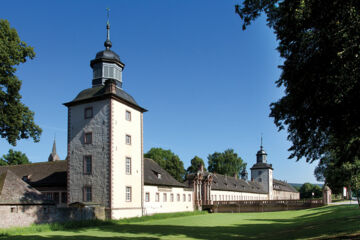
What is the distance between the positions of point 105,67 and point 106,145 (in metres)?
8.12

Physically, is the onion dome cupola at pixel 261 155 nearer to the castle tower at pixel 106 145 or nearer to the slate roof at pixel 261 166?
the slate roof at pixel 261 166

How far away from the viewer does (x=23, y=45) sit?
87.0 feet

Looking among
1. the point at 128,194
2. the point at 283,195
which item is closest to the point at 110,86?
the point at 128,194

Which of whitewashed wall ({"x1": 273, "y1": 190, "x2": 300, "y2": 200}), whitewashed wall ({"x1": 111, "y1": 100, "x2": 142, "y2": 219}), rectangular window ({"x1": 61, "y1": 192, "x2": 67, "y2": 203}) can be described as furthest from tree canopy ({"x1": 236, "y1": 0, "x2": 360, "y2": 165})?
whitewashed wall ({"x1": 273, "y1": 190, "x2": 300, "y2": 200})

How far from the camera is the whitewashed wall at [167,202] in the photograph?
34.9 meters

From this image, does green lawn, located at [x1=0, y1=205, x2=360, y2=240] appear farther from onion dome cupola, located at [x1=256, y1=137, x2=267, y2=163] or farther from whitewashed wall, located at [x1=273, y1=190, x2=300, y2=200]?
whitewashed wall, located at [x1=273, y1=190, x2=300, y2=200]

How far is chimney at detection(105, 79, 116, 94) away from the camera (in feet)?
100

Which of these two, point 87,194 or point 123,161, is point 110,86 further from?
point 87,194

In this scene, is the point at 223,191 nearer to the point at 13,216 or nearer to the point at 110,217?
the point at 110,217

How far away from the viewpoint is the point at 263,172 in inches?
3625

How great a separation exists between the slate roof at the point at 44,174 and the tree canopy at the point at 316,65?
87.4 ft

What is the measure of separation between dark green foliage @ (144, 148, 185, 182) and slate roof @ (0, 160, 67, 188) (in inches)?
1172

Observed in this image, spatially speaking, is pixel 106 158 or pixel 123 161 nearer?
pixel 106 158

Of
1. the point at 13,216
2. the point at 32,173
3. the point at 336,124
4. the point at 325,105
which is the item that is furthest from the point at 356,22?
the point at 32,173
